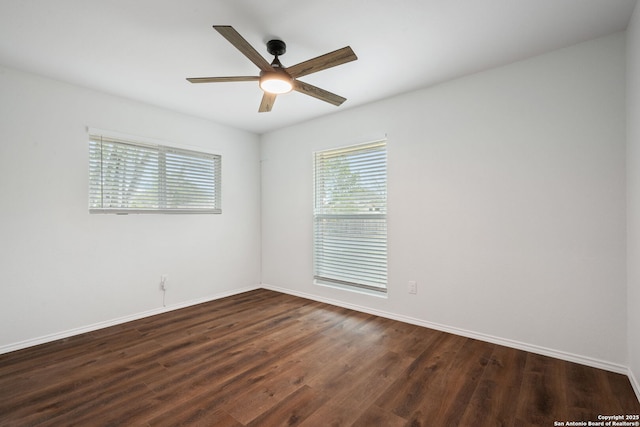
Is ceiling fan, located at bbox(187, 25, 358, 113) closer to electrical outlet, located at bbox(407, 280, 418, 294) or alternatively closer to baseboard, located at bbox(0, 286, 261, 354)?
electrical outlet, located at bbox(407, 280, 418, 294)

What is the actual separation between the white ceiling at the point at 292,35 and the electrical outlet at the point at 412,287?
207 cm

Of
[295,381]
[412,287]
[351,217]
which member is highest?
[351,217]

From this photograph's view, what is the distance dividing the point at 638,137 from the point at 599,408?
168 cm

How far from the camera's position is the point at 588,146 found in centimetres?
220

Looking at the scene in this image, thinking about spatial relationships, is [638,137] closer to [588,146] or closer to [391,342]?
[588,146]

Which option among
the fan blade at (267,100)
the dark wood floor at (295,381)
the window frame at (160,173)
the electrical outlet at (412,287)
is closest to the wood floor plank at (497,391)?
the dark wood floor at (295,381)

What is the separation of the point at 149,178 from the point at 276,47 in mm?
2282

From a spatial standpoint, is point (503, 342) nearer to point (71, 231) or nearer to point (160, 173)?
point (160, 173)

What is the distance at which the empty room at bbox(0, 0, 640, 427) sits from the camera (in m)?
1.86

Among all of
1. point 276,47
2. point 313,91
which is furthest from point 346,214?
point 276,47

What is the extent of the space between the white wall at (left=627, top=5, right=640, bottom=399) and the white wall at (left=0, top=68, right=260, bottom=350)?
4.20 meters

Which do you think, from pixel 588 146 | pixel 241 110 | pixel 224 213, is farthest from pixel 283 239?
pixel 588 146

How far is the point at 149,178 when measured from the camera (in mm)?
3436


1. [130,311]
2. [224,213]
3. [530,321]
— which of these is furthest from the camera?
[224,213]
